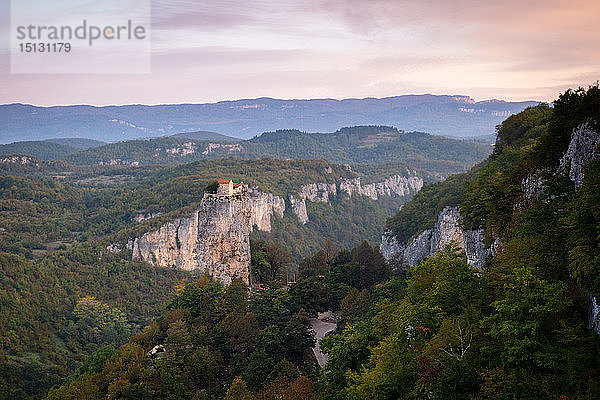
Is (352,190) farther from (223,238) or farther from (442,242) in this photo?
(223,238)

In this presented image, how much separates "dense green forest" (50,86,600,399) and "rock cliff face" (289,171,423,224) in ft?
345

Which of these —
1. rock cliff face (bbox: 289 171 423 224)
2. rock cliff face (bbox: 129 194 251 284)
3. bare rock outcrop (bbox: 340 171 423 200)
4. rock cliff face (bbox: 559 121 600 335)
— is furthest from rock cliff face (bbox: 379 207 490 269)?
bare rock outcrop (bbox: 340 171 423 200)

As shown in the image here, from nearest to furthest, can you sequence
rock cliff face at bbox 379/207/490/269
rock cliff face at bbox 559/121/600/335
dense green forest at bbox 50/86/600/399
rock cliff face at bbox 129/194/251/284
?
dense green forest at bbox 50/86/600/399
rock cliff face at bbox 559/121/600/335
rock cliff face at bbox 379/207/490/269
rock cliff face at bbox 129/194/251/284

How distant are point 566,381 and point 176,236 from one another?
94351 mm

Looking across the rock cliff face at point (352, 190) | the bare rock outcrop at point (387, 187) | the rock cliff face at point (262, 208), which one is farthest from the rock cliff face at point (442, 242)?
the bare rock outcrop at point (387, 187)

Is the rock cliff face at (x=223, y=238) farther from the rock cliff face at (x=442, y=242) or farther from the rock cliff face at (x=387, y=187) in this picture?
the rock cliff face at (x=387, y=187)

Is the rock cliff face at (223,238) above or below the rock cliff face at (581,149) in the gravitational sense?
below

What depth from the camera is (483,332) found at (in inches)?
656

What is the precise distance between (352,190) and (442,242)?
120 meters

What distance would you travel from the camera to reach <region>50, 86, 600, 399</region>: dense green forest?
548 inches

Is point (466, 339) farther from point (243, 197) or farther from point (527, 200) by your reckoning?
point (243, 197)

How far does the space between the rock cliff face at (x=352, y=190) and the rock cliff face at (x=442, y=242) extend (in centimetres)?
7336

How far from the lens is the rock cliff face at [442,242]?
26125mm

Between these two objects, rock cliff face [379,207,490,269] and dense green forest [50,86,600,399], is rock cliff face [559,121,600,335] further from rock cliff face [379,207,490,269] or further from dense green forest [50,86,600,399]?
rock cliff face [379,207,490,269]
